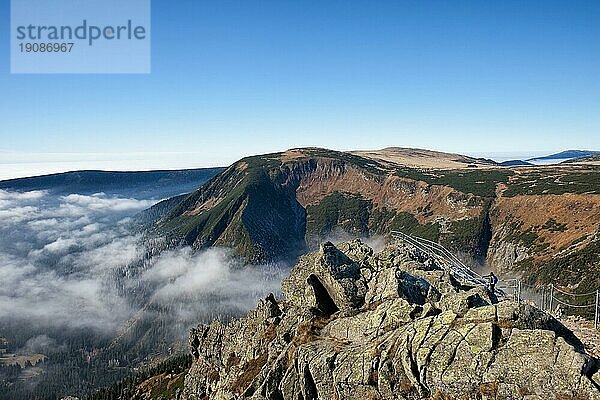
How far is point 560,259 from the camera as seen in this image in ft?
449

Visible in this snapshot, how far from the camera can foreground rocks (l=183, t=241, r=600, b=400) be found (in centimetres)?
2944

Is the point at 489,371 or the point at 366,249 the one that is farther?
the point at 366,249

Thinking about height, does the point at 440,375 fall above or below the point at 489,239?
above

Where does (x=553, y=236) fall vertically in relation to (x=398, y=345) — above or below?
below

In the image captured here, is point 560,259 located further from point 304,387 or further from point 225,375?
point 304,387

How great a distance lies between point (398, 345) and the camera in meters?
35.6

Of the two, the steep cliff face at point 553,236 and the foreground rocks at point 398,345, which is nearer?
the foreground rocks at point 398,345

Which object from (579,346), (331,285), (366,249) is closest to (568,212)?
(366,249)

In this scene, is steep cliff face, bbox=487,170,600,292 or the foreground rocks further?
steep cliff face, bbox=487,170,600,292

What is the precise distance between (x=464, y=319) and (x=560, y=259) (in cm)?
12147

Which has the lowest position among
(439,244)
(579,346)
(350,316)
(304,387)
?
(439,244)

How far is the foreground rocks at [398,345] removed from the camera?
29.4 meters

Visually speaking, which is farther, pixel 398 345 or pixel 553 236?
pixel 553 236

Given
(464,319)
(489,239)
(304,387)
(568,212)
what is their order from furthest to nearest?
(489,239) → (568,212) → (304,387) → (464,319)
